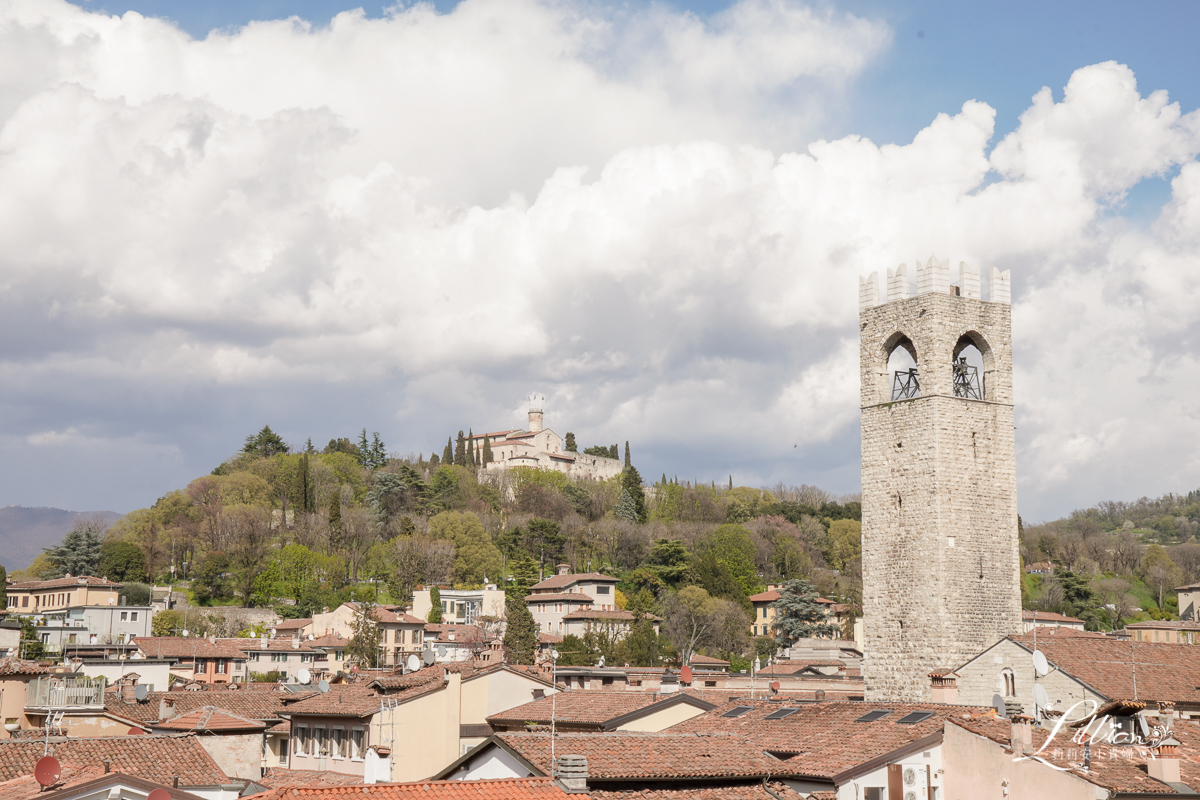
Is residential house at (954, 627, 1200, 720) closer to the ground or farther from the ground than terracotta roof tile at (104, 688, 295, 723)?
farther from the ground

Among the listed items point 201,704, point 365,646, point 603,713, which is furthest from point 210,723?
point 365,646

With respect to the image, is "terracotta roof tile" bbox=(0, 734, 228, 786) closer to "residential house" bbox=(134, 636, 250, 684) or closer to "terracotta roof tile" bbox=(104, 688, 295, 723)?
"terracotta roof tile" bbox=(104, 688, 295, 723)

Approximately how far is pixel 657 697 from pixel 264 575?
64147 mm

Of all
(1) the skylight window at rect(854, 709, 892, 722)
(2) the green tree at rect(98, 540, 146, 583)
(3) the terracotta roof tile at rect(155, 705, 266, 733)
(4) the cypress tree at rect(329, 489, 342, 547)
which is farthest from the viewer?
(4) the cypress tree at rect(329, 489, 342, 547)

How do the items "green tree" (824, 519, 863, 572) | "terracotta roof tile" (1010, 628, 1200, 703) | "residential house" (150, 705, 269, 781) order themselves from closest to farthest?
"residential house" (150, 705, 269, 781), "terracotta roof tile" (1010, 628, 1200, 703), "green tree" (824, 519, 863, 572)

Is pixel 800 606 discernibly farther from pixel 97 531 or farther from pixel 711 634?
pixel 97 531

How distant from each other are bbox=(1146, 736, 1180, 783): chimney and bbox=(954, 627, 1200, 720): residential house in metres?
10.2

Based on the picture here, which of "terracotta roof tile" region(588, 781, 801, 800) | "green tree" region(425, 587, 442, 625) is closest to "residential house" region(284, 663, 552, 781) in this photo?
"terracotta roof tile" region(588, 781, 801, 800)

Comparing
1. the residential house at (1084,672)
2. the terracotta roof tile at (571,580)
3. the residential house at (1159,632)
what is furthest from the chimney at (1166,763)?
the terracotta roof tile at (571,580)

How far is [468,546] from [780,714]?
7048cm

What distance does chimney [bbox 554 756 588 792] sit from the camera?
1283cm

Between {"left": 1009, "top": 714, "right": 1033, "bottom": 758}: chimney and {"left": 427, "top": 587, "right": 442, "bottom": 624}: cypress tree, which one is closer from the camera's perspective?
{"left": 1009, "top": 714, "right": 1033, "bottom": 758}: chimney

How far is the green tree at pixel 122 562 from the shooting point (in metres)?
83.1

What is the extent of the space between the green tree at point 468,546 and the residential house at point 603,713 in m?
64.6
